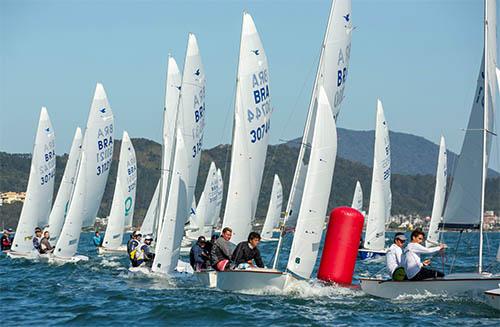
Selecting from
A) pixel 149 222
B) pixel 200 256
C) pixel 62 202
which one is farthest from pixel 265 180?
pixel 200 256

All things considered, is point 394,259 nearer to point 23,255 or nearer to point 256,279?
point 256,279

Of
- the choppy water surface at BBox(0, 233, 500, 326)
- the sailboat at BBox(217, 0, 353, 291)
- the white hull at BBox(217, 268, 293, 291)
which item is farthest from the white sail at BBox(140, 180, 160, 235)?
the white hull at BBox(217, 268, 293, 291)

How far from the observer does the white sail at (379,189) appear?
35.6 metres

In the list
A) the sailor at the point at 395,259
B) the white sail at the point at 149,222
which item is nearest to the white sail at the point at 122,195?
the white sail at the point at 149,222

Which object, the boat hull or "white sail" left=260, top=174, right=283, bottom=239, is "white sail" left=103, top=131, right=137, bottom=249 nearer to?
the boat hull

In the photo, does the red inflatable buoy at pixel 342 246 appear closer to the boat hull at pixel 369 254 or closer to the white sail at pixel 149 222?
the boat hull at pixel 369 254

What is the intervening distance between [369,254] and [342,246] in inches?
645

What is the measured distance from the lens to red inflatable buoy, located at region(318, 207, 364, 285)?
1867cm

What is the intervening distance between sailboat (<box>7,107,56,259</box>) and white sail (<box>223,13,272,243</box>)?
13374 mm

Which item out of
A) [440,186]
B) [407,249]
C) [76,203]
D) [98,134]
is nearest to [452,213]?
[407,249]

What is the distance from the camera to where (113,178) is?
492 feet

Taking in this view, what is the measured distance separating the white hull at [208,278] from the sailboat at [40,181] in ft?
48.7

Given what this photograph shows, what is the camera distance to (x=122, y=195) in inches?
1485

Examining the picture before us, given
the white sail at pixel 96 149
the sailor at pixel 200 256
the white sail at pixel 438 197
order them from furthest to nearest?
the white sail at pixel 438 197, the white sail at pixel 96 149, the sailor at pixel 200 256
